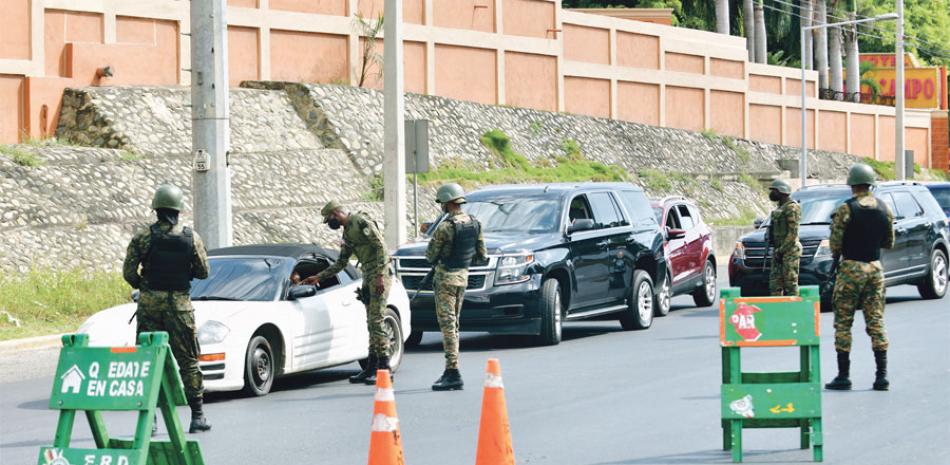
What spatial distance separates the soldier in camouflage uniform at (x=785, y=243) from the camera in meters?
17.9

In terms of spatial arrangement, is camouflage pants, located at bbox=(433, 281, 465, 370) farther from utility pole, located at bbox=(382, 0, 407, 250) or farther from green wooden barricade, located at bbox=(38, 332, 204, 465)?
utility pole, located at bbox=(382, 0, 407, 250)

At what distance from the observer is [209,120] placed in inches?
794

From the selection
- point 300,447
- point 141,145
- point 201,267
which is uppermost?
point 141,145

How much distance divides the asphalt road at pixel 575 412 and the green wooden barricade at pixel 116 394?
2411 mm

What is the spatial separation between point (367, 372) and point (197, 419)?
3.26 metres

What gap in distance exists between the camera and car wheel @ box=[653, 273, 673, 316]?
2180 centimetres

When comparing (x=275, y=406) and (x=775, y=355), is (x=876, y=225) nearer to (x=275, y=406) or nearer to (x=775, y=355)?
(x=775, y=355)

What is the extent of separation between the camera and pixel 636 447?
36.1 feet

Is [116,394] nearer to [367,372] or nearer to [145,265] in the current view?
[145,265]

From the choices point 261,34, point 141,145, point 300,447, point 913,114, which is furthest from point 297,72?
point 913,114

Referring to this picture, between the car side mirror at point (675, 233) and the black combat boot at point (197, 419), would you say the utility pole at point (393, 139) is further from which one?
the black combat boot at point (197, 419)

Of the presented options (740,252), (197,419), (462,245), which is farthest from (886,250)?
(197,419)

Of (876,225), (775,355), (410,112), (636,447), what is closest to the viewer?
(636,447)

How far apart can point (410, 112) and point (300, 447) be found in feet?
94.8
